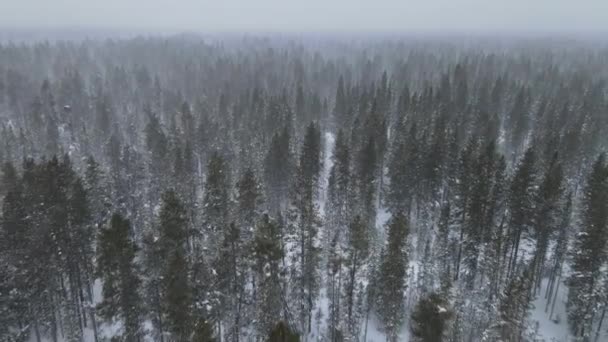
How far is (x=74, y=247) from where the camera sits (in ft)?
98.6

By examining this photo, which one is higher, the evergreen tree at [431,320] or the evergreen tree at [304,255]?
the evergreen tree at [431,320]

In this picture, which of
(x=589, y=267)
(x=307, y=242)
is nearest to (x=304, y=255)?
(x=307, y=242)

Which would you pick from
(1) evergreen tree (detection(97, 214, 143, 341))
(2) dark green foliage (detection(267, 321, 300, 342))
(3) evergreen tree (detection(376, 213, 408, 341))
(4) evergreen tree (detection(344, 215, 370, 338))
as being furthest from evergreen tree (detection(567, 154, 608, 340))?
(1) evergreen tree (detection(97, 214, 143, 341))

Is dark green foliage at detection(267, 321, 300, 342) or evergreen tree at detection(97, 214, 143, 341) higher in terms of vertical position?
dark green foliage at detection(267, 321, 300, 342)

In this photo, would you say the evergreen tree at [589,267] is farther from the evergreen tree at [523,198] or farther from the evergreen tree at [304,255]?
the evergreen tree at [304,255]

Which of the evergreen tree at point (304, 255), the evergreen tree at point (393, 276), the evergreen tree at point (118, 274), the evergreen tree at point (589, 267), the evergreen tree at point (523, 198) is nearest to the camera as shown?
the evergreen tree at point (118, 274)

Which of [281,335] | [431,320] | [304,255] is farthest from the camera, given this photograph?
[304,255]

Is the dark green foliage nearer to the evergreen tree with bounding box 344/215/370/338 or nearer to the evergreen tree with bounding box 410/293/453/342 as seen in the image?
the evergreen tree with bounding box 410/293/453/342

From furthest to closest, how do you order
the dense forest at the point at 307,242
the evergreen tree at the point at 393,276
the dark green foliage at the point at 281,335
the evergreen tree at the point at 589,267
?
1. the evergreen tree at the point at 589,267
2. the evergreen tree at the point at 393,276
3. the dense forest at the point at 307,242
4. the dark green foliage at the point at 281,335

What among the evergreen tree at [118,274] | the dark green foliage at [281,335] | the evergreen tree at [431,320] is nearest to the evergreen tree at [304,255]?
the evergreen tree at [431,320]

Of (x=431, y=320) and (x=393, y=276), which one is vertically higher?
(x=431, y=320)

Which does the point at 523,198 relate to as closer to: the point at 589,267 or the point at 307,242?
the point at 589,267

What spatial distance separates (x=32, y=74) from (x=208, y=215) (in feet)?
398

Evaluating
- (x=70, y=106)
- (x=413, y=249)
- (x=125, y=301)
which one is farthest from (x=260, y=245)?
(x=70, y=106)
